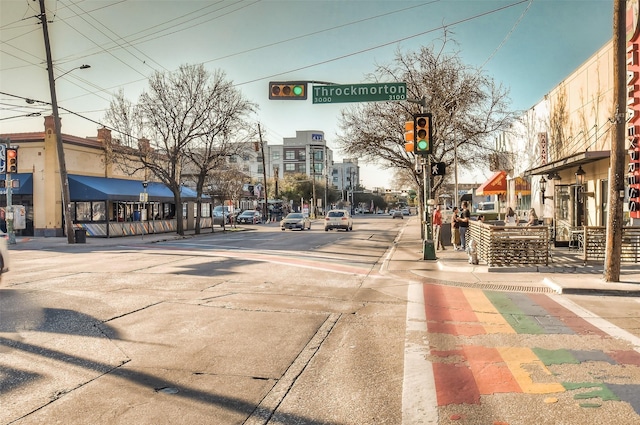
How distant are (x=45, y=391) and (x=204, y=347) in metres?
2.01

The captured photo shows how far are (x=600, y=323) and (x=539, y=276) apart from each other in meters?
5.18

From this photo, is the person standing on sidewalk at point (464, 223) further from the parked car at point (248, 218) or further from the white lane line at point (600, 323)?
the parked car at point (248, 218)

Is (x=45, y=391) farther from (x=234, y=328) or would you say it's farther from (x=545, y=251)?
(x=545, y=251)

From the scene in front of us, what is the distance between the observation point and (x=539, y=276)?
43.4 feet

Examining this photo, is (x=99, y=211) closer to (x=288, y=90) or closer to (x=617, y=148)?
(x=288, y=90)

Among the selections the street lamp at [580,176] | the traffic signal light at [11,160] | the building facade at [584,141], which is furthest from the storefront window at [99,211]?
the street lamp at [580,176]

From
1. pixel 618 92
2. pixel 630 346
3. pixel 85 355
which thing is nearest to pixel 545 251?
pixel 618 92

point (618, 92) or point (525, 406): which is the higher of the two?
point (618, 92)

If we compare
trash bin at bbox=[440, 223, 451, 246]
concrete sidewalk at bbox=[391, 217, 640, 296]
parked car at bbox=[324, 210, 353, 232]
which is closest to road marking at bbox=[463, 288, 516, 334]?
concrete sidewalk at bbox=[391, 217, 640, 296]

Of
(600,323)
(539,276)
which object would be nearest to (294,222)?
(539,276)

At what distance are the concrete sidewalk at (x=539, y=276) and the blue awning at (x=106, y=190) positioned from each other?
75.3 feet

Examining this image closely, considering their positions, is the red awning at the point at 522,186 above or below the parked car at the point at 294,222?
above

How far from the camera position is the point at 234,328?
304 inches

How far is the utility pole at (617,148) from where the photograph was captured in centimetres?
1124
